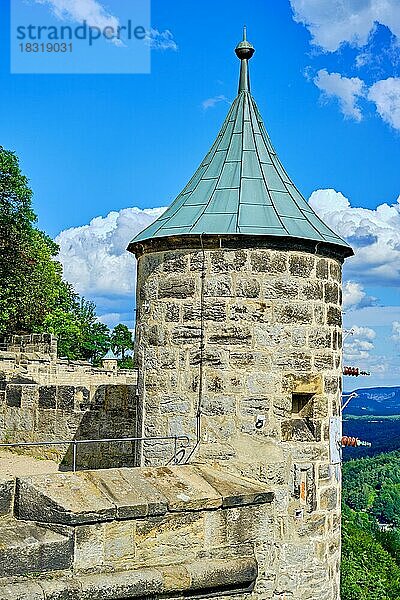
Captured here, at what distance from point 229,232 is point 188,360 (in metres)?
1.06

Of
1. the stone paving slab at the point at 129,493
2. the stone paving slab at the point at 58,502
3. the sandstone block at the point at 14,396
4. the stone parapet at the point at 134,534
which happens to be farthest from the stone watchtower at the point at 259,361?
the sandstone block at the point at 14,396

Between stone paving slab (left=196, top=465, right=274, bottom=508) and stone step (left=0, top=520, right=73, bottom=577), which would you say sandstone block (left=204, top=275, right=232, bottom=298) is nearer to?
stone paving slab (left=196, top=465, right=274, bottom=508)

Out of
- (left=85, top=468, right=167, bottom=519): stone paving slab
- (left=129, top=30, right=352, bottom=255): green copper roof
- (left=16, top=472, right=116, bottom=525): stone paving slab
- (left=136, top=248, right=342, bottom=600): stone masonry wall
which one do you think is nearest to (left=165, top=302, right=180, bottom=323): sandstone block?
(left=136, top=248, right=342, bottom=600): stone masonry wall

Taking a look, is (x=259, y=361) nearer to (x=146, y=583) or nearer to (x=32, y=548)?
(x=146, y=583)

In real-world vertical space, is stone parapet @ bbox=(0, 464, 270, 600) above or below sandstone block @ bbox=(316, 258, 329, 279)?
below

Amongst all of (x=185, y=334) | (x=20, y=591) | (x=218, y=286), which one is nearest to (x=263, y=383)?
(x=185, y=334)

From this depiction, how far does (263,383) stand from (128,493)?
57.2 inches

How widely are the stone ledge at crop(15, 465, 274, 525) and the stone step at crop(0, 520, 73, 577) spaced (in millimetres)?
79

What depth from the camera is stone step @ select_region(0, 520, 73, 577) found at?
4.47 metres

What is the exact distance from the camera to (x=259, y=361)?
6039mm

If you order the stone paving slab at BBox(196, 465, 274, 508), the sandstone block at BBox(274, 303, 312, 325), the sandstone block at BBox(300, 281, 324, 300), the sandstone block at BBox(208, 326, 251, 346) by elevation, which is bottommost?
the stone paving slab at BBox(196, 465, 274, 508)

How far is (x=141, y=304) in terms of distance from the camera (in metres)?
6.60

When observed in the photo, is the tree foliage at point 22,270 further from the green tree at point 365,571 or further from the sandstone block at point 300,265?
the sandstone block at point 300,265

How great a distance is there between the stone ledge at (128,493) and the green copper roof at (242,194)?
189cm
